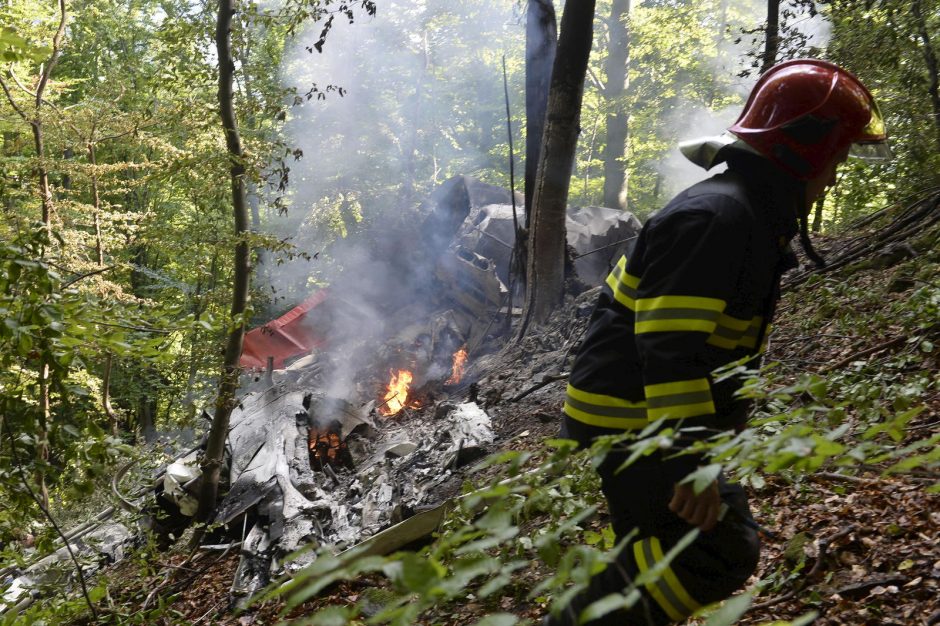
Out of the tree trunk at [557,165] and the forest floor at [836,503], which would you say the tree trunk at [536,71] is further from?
the forest floor at [836,503]

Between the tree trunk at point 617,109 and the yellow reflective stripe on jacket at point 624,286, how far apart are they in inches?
1056

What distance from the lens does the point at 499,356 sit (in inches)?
481

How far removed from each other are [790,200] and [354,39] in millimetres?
37213

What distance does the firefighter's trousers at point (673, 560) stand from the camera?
2.15 meters

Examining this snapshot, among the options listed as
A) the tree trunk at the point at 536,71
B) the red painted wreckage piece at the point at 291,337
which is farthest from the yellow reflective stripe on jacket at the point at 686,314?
the red painted wreckage piece at the point at 291,337

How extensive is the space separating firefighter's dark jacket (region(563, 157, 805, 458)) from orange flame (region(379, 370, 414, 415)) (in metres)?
10.4

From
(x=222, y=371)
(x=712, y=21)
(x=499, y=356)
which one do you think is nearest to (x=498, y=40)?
(x=712, y=21)

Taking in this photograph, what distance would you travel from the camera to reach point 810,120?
2336 millimetres

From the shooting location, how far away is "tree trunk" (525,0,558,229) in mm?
11797

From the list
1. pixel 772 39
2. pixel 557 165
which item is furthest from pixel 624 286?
pixel 772 39

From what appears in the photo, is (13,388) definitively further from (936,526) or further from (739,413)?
(936,526)

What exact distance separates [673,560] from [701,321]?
→ 2.60 feet

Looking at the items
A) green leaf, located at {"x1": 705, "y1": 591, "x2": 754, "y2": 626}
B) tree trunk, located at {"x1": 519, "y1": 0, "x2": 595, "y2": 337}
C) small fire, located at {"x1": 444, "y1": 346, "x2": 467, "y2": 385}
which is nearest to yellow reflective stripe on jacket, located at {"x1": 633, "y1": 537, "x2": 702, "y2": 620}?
green leaf, located at {"x1": 705, "y1": 591, "x2": 754, "y2": 626}

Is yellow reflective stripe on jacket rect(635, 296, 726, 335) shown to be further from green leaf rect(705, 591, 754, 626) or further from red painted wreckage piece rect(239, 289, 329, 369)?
red painted wreckage piece rect(239, 289, 329, 369)
